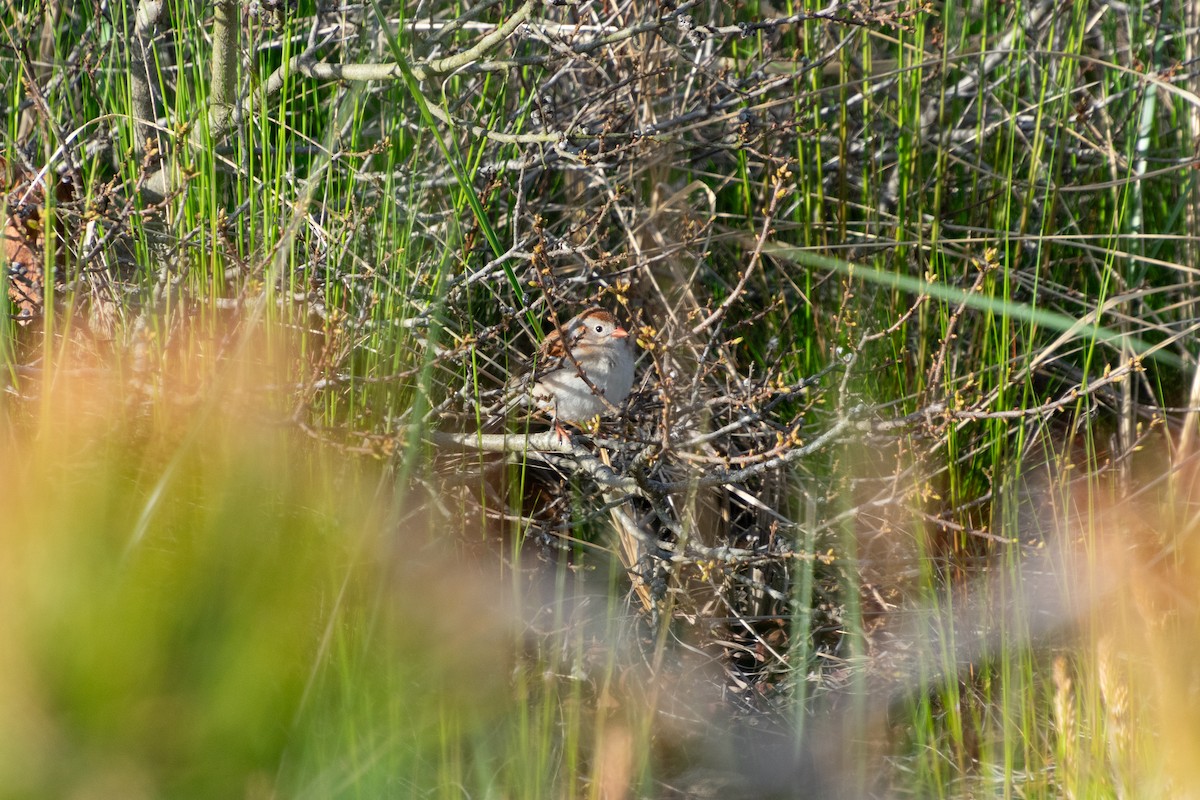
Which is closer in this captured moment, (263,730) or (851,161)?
(263,730)

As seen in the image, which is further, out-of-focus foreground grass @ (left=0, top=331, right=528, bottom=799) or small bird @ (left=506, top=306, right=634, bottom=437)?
small bird @ (left=506, top=306, right=634, bottom=437)

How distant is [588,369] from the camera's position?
3.82 metres

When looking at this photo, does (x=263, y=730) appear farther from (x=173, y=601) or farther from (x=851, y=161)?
(x=851, y=161)

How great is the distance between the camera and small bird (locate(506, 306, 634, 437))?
361cm

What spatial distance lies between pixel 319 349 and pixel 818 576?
1675 millimetres

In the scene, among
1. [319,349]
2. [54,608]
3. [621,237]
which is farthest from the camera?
[621,237]

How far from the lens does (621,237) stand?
14.1 ft

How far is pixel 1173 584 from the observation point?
11.0 ft

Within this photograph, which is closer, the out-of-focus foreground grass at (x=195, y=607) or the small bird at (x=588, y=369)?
the out-of-focus foreground grass at (x=195, y=607)

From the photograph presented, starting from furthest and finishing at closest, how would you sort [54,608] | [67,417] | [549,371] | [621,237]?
[621,237] < [549,371] < [67,417] < [54,608]

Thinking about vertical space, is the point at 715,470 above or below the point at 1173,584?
above

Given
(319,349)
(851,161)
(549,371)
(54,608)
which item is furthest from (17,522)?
(851,161)

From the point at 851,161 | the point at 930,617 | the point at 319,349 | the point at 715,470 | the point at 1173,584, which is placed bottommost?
the point at 930,617

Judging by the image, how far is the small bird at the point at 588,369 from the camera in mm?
3613
